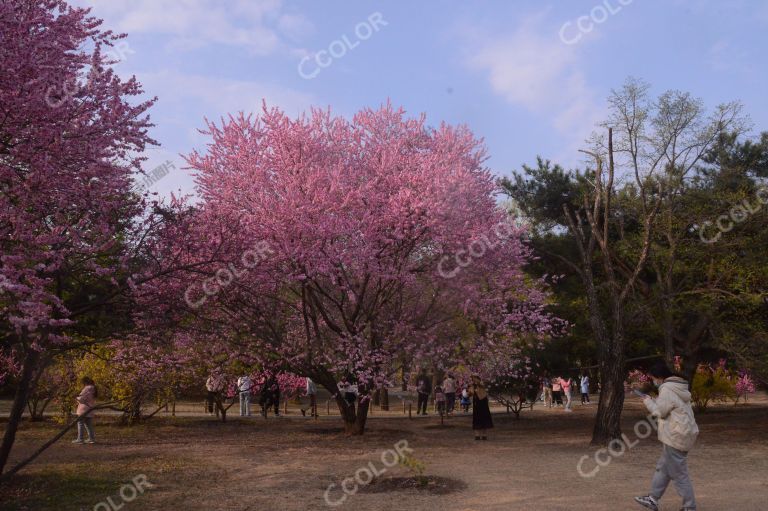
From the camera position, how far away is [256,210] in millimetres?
15258

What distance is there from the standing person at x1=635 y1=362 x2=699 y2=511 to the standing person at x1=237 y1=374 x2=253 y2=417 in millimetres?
14575

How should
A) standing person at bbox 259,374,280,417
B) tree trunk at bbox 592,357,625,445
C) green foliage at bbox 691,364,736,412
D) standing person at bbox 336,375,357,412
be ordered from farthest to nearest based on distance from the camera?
green foliage at bbox 691,364,736,412
standing person at bbox 259,374,280,417
standing person at bbox 336,375,357,412
tree trunk at bbox 592,357,625,445

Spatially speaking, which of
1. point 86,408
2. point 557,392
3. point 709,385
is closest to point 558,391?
point 557,392

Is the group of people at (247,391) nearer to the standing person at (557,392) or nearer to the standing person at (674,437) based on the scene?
the standing person at (674,437)

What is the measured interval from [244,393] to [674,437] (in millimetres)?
18447

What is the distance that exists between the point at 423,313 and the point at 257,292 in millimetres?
4449

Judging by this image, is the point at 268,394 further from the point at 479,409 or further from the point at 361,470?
the point at 361,470

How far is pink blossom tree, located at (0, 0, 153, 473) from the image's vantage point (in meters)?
7.57

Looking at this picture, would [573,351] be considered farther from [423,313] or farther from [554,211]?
[423,313]

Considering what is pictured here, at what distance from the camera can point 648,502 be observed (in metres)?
8.09

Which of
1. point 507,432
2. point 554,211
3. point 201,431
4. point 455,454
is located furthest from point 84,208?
point 554,211

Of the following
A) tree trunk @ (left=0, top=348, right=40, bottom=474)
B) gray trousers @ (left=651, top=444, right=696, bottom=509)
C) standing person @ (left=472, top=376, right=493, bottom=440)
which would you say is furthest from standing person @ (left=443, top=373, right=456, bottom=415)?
tree trunk @ (left=0, top=348, right=40, bottom=474)

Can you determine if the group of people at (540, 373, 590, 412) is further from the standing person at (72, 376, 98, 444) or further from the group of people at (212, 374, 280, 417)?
the standing person at (72, 376, 98, 444)

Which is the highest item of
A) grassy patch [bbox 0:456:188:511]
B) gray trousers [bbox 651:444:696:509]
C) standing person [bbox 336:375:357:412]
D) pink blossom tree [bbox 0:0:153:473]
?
pink blossom tree [bbox 0:0:153:473]
